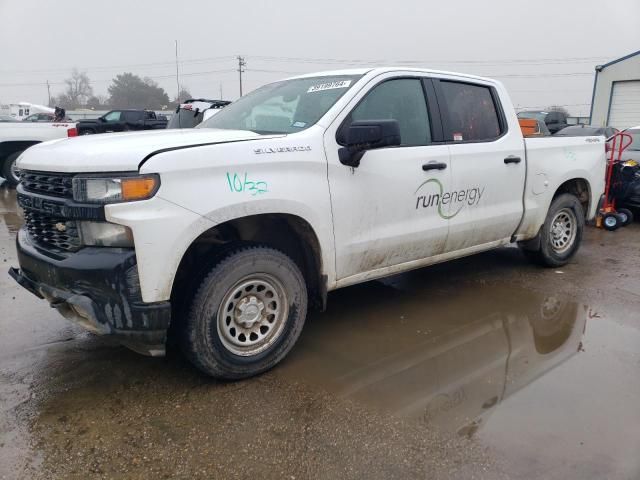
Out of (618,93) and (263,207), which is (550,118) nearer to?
(618,93)

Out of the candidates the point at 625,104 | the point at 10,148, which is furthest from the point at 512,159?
the point at 625,104

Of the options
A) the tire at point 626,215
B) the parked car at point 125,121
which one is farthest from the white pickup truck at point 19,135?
the tire at point 626,215

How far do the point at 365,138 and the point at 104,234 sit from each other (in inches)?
63.6

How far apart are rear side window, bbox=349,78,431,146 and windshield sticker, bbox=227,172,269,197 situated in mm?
971

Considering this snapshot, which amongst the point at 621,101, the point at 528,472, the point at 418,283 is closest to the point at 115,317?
the point at 528,472

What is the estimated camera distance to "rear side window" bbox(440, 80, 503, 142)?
4.30m

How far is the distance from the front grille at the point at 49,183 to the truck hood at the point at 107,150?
0.04 m

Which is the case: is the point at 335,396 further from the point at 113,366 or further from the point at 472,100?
the point at 472,100

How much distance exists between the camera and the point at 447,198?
4.14 m

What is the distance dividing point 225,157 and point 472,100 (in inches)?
103

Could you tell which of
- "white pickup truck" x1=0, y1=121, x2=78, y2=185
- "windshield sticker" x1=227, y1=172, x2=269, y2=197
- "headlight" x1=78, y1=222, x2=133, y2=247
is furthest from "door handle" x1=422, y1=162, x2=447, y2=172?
"white pickup truck" x1=0, y1=121, x2=78, y2=185

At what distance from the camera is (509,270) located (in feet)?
18.7

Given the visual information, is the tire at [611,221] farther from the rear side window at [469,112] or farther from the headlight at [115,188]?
the headlight at [115,188]

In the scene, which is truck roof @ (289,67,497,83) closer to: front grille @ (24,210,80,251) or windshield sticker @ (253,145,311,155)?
windshield sticker @ (253,145,311,155)
